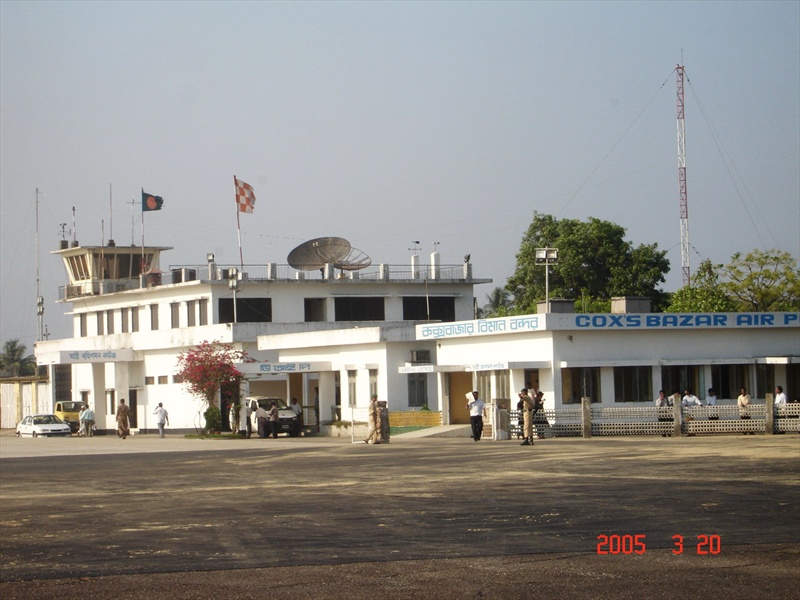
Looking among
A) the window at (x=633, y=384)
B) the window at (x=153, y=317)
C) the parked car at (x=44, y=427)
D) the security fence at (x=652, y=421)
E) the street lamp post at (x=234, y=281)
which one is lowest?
the parked car at (x=44, y=427)

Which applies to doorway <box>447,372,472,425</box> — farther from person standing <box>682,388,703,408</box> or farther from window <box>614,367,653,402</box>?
person standing <box>682,388,703,408</box>

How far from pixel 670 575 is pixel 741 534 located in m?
3.01

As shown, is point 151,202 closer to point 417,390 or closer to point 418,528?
point 417,390

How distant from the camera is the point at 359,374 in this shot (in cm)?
4906

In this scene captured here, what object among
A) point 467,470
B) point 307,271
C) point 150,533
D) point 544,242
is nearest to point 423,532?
point 150,533

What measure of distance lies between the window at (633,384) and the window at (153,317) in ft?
113

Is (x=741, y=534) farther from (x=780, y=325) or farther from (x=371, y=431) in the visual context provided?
(x=780, y=325)

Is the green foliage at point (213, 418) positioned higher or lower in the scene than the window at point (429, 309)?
lower

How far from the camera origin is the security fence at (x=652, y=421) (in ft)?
118

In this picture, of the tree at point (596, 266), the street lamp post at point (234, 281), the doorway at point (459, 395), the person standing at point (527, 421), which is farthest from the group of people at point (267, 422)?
the tree at point (596, 266)

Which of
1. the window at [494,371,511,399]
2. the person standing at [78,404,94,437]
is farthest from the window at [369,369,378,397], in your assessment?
the person standing at [78,404,94,437]

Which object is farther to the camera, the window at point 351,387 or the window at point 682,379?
the window at point 351,387
